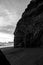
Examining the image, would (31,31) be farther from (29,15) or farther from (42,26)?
(29,15)

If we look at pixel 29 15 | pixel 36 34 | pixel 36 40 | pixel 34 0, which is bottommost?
pixel 36 40

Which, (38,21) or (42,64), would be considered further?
(38,21)

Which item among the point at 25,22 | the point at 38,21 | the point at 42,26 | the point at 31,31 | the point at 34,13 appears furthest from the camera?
the point at 25,22

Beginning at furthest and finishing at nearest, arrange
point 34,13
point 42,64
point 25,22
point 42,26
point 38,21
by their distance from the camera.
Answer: point 25,22
point 34,13
point 38,21
point 42,26
point 42,64

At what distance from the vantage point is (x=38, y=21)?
488 inches

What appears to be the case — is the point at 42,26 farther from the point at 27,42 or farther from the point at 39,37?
the point at 27,42

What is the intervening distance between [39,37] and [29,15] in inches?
235

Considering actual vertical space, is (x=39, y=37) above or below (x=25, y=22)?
below

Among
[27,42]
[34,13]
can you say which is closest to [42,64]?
[27,42]

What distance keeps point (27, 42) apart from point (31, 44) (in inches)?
39.7

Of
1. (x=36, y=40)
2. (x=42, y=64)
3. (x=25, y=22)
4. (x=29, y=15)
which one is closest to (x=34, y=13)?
(x=29, y=15)

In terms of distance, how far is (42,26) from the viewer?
1161cm

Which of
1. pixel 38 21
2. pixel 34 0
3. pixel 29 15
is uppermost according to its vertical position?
pixel 34 0

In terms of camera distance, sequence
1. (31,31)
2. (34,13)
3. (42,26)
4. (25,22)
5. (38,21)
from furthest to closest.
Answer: (25,22) < (34,13) < (31,31) < (38,21) < (42,26)
